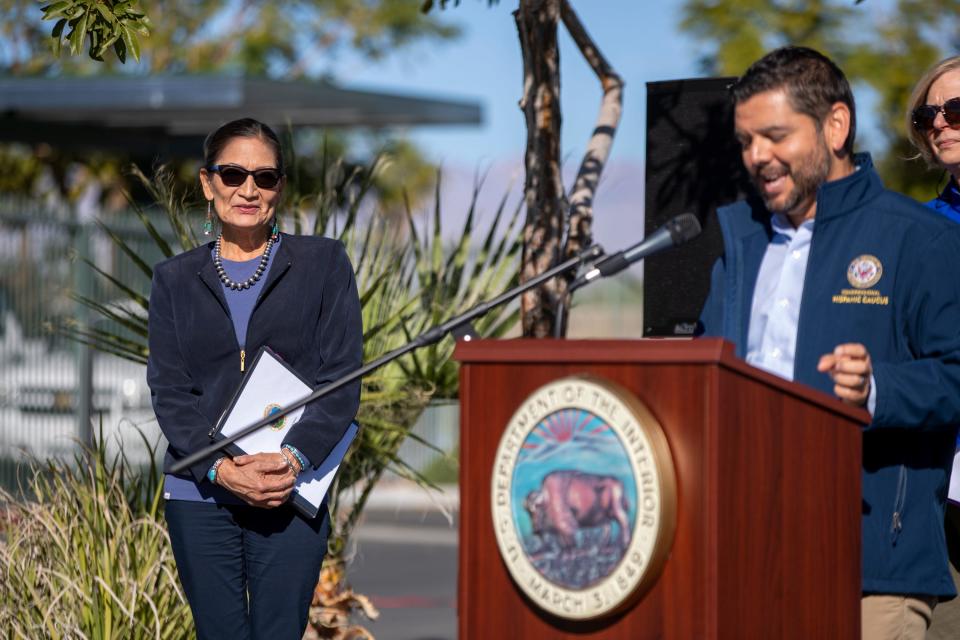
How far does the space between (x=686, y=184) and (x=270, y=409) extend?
1964mm

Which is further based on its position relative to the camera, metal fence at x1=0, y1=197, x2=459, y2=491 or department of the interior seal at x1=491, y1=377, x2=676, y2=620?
metal fence at x1=0, y1=197, x2=459, y2=491

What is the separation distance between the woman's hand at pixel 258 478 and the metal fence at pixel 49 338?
35.8ft

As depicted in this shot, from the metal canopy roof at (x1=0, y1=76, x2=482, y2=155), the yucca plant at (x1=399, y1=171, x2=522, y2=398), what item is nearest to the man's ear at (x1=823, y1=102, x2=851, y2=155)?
the yucca plant at (x1=399, y1=171, x2=522, y2=398)

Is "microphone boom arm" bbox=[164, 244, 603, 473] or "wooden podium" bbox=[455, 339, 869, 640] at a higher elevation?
"microphone boom arm" bbox=[164, 244, 603, 473]

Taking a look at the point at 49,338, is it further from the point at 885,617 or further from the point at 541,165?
the point at 885,617

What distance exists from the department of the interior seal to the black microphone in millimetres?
343

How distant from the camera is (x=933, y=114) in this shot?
12.8 feet

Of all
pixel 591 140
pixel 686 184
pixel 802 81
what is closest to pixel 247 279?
pixel 802 81

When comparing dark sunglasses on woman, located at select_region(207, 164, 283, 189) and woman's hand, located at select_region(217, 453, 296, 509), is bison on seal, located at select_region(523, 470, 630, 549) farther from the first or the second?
dark sunglasses on woman, located at select_region(207, 164, 283, 189)

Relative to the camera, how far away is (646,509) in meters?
2.38

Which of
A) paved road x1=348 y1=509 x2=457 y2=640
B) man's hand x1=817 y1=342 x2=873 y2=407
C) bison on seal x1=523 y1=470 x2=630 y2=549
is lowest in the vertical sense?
paved road x1=348 y1=509 x2=457 y2=640

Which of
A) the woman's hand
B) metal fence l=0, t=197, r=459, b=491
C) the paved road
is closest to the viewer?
the woman's hand

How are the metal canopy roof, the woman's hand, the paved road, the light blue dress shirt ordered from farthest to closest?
the metal canopy roof → the paved road → the woman's hand → the light blue dress shirt

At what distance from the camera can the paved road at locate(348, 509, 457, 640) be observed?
29.4ft
